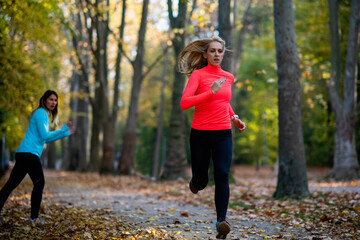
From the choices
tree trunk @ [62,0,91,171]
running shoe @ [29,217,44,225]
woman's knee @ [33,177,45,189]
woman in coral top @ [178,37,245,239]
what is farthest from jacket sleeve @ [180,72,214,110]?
tree trunk @ [62,0,91,171]

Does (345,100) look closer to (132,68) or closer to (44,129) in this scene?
(132,68)

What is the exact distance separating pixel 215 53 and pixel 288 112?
15.6ft

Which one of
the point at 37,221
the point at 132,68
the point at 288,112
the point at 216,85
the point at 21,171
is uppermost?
the point at 132,68

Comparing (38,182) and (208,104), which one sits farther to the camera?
(38,182)

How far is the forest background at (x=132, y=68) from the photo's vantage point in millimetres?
10258

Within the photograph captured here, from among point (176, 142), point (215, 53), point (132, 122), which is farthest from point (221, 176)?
point (132, 122)

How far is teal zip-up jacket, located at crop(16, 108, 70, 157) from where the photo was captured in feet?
18.2

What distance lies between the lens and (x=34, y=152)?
5.53 m

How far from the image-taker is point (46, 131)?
5.56 metres

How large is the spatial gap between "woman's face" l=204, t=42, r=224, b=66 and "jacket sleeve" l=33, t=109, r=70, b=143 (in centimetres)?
243

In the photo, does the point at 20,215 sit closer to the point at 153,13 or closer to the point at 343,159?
the point at 343,159

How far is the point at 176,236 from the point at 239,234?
37.8 inches

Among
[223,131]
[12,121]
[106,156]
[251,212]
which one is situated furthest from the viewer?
[106,156]

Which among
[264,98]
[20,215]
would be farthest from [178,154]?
[264,98]
